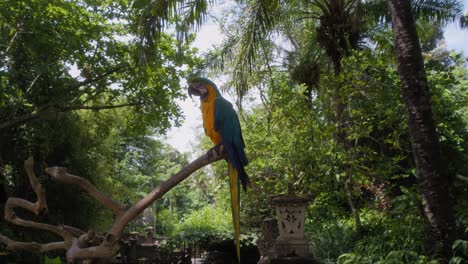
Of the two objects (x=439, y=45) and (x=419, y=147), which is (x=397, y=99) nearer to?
(x=419, y=147)

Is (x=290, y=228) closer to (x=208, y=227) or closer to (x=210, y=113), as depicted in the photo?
(x=210, y=113)

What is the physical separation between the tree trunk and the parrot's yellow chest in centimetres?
209

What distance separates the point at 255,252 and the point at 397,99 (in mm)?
6438

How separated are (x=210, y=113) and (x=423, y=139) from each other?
2.24 m

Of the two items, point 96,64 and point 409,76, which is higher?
point 96,64

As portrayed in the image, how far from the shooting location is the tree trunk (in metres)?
4.08

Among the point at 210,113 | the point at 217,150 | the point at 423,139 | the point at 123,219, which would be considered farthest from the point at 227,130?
the point at 423,139

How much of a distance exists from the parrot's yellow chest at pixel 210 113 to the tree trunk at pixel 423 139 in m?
2.09

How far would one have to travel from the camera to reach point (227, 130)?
153 inches

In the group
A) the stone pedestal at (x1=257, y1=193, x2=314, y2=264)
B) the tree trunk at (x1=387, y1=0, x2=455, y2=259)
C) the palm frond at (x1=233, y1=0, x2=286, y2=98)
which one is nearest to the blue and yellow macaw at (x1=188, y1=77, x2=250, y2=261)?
the tree trunk at (x1=387, y1=0, x2=455, y2=259)

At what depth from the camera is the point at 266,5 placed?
23.6 ft

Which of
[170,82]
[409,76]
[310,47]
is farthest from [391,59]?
[409,76]

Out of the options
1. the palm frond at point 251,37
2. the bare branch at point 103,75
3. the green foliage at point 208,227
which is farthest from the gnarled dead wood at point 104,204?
the green foliage at point 208,227

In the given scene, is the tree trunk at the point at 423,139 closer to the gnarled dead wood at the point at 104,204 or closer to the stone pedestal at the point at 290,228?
the gnarled dead wood at the point at 104,204
